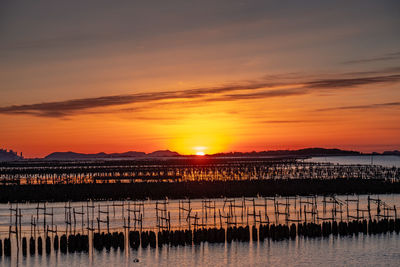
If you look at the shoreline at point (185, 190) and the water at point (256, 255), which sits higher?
the shoreline at point (185, 190)

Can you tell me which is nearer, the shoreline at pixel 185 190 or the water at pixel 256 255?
the water at pixel 256 255

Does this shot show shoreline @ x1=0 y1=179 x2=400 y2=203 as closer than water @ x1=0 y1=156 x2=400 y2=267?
No

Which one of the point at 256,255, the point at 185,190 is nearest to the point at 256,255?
the point at 256,255

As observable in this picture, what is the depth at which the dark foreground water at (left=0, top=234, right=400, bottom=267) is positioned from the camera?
146 feet

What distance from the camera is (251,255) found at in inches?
1852

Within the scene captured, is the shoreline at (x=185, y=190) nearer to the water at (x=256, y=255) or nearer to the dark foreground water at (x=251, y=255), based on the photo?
the water at (x=256, y=255)

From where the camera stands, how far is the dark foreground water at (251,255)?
44562 mm

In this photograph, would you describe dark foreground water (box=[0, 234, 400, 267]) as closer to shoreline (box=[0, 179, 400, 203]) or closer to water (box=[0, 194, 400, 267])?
water (box=[0, 194, 400, 267])

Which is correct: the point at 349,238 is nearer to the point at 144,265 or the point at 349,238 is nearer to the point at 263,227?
the point at 263,227

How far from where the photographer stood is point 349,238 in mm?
53156

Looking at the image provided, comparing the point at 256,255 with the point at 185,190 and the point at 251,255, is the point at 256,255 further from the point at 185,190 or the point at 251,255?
the point at 185,190

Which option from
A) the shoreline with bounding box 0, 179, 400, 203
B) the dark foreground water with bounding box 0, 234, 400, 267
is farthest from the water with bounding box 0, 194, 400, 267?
the shoreline with bounding box 0, 179, 400, 203

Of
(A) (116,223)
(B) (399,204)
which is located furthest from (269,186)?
(A) (116,223)

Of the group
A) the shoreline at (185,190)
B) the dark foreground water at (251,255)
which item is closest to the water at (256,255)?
the dark foreground water at (251,255)
